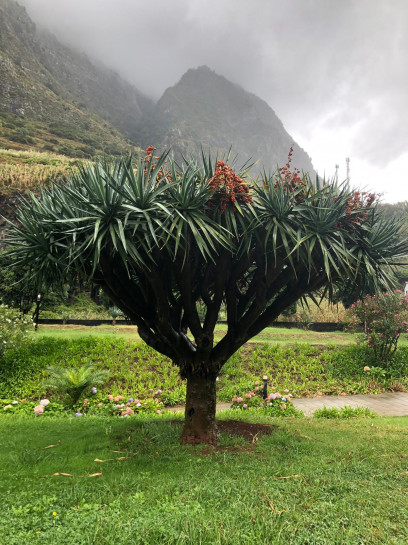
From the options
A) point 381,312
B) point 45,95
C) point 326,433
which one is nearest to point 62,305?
point 381,312

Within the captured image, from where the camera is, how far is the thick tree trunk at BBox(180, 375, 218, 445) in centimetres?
558

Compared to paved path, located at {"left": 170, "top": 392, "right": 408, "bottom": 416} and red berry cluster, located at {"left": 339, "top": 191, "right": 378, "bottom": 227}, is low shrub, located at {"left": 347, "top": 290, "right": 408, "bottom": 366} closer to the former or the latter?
paved path, located at {"left": 170, "top": 392, "right": 408, "bottom": 416}

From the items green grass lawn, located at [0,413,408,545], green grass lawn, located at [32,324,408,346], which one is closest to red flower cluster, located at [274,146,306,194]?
green grass lawn, located at [0,413,408,545]

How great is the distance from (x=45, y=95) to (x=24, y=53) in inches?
796

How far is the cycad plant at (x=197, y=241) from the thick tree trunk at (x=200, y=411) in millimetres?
16

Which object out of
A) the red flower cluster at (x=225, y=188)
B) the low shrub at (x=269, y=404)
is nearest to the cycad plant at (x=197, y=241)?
the red flower cluster at (x=225, y=188)

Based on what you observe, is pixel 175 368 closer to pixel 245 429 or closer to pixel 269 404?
pixel 269 404

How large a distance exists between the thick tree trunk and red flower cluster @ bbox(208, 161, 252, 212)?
2760mm

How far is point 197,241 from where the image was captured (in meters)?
4.12

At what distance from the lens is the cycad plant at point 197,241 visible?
4.21 m

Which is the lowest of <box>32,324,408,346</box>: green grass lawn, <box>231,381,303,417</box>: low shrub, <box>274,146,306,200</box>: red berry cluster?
<box>231,381,303,417</box>: low shrub

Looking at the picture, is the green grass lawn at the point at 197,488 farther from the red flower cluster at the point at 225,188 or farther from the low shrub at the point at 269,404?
the red flower cluster at the point at 225,188

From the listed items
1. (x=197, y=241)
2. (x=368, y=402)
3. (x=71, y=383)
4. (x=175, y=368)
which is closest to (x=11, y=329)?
(x=71, y=383)

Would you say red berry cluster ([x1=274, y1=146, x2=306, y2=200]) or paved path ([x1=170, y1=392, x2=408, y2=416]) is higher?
red berry cluster ([x1=274, y1=146, x2=306, y2=200])
